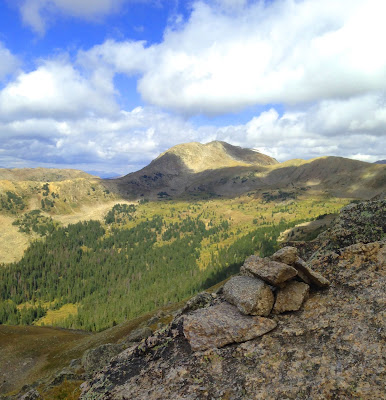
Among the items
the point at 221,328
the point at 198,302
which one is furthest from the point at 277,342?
the point at 198,302

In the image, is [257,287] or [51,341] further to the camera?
[51,341]

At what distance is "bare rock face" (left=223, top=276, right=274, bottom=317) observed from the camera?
12.7 meters

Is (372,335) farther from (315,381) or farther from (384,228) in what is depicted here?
(384,228)

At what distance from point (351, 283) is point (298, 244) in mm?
8806

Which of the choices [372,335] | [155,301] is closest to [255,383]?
[372,335]

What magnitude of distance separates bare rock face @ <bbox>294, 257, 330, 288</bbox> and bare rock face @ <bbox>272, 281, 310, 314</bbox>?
1.68 ft

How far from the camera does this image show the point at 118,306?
7229 inches

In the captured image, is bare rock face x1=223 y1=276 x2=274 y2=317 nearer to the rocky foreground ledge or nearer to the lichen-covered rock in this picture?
the rocky foreground ledge

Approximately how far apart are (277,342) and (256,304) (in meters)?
1.92

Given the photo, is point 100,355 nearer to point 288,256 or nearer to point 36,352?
point 288,256

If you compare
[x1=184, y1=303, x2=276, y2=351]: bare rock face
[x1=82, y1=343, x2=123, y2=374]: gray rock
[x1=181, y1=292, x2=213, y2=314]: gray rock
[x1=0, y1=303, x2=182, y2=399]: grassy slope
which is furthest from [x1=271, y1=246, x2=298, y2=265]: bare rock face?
[x1=0, y1=303, x2=182, y2=399]: grassy slope

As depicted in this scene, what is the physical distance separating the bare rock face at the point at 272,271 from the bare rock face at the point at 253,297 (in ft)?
1.46

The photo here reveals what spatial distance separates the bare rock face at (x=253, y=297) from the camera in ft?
41.8

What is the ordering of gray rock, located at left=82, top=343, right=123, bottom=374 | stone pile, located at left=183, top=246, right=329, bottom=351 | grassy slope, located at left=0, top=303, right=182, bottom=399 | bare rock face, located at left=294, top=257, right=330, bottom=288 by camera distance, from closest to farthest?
stone pile, located at left=183, top=246, right=329, bottom=351, bare rock face, located at left=294, top=257, right=330, bottom=288, gray rock, located at left=82, top=343, right=123, bottom=374, grassy slope, located at left=0, top=303, right=182, bottom=399
